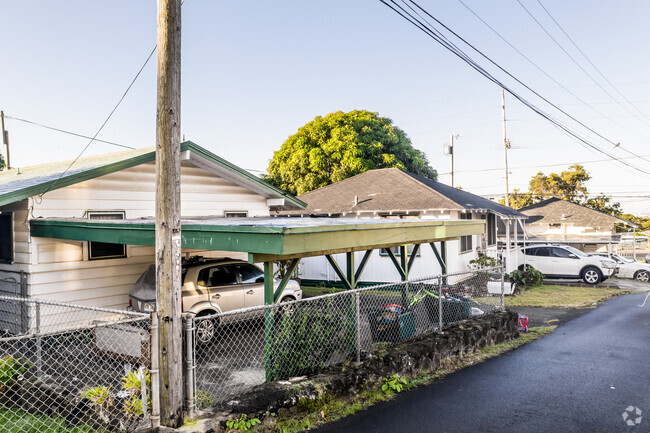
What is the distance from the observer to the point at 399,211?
57.8 ft

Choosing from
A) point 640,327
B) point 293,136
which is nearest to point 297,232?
point 640,327

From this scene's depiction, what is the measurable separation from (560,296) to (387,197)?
7.74 meters

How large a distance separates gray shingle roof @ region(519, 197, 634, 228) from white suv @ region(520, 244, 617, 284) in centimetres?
1592

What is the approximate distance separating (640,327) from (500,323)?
15.3 ft

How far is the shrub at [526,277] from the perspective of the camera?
17578 millimetres

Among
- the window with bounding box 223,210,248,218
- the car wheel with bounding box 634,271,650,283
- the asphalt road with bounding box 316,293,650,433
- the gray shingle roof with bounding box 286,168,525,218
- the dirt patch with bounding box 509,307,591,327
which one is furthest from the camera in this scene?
the car wheel with bounding box 634,271,650,283

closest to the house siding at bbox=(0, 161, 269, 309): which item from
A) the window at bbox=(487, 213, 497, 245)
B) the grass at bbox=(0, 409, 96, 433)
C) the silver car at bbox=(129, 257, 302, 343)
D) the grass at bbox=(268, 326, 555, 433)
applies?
the silver car at bbox=(129, 257, 302, 343)

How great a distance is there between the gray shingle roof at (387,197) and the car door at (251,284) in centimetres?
827

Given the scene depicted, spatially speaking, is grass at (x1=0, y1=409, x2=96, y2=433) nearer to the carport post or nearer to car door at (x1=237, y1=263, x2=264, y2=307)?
the carport post

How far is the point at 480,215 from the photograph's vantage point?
20734mm

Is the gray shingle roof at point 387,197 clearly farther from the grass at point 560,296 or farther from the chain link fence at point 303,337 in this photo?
the chain link fence at point 303,337

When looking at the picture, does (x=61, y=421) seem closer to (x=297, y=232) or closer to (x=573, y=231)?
(x=297, y=232)

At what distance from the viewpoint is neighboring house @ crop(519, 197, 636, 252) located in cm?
3319

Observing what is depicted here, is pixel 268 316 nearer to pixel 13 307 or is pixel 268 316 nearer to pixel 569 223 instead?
pixel 13 307
